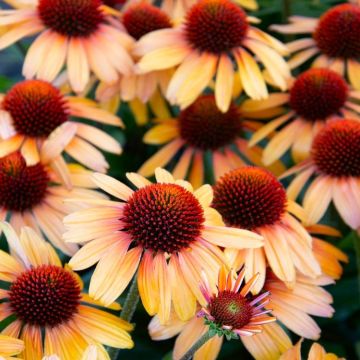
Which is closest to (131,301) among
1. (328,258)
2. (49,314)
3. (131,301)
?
(131,301)

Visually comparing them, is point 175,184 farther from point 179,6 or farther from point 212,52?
point 179,6

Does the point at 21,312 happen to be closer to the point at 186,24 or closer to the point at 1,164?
the point at 1,164

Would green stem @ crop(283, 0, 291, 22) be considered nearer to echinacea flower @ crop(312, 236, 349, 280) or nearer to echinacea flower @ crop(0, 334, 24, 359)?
echinacea flower @ crop(312, 236, 349, 280)

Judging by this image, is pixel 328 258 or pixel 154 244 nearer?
pixel 154 244

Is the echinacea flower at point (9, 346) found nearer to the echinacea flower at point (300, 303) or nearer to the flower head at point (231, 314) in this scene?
the flower head at point (231, 314)

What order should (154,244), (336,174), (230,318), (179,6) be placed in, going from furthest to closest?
(179,6), (336,174), (154,244), (230,318)

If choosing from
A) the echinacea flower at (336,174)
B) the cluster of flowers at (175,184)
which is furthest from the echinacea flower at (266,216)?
the echinacea flower at (336,174)
